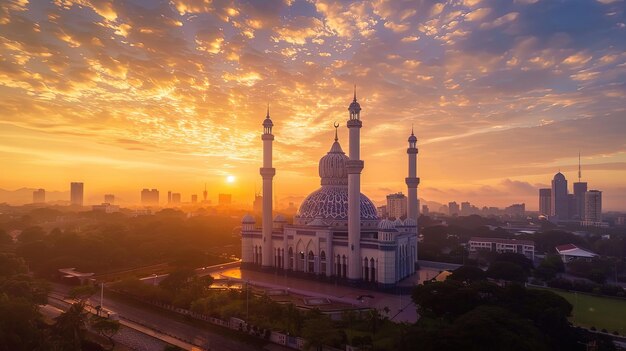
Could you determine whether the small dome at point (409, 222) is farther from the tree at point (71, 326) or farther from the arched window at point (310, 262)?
the tree at point (71, 326)

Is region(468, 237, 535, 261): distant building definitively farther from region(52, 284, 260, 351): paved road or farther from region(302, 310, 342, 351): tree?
region(52, 284, 260, 351): paved road

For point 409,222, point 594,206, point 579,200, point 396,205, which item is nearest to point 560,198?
point 579,200

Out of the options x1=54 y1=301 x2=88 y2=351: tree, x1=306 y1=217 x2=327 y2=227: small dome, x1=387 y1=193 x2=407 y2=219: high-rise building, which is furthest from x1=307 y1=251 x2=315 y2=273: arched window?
x1=387 y1=193 x2=407 y2=219: high-rise building

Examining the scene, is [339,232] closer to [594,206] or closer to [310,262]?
[310,262]

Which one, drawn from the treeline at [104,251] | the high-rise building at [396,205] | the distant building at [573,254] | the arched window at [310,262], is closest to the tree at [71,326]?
the treeline at [104,251]

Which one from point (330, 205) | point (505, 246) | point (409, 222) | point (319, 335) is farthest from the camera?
point (505, 246)
